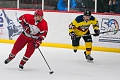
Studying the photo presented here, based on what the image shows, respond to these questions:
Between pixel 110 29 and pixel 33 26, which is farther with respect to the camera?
pixel 110 29

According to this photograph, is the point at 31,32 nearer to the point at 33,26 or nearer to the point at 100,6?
the point at 33,26

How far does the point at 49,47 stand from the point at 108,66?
2.39m

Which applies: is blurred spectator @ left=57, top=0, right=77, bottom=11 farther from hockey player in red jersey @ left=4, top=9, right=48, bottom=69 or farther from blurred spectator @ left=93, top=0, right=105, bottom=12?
hockey player in red jersey @ left=4, top=9, right=48, bottom=69

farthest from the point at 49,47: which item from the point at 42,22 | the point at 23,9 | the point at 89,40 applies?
the point at 42,22

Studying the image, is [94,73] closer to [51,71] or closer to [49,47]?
[51,71]

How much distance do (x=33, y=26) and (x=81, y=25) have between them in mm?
1358

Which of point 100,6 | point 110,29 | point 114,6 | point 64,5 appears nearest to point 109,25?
point 110,29

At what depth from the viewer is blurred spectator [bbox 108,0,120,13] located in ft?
30.0

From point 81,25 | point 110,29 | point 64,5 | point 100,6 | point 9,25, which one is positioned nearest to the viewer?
point 81,25

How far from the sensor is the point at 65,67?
677 cm

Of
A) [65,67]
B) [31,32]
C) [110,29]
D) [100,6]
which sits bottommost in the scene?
[65,67]

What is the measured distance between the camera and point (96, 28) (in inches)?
286

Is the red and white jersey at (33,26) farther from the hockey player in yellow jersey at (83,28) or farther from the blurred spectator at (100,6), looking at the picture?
the blurred spectator at (100,6)

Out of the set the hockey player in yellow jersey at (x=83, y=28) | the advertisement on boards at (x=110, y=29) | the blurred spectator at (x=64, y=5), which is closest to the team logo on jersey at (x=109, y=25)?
the advertisement on boards at (x=110, y=29)
